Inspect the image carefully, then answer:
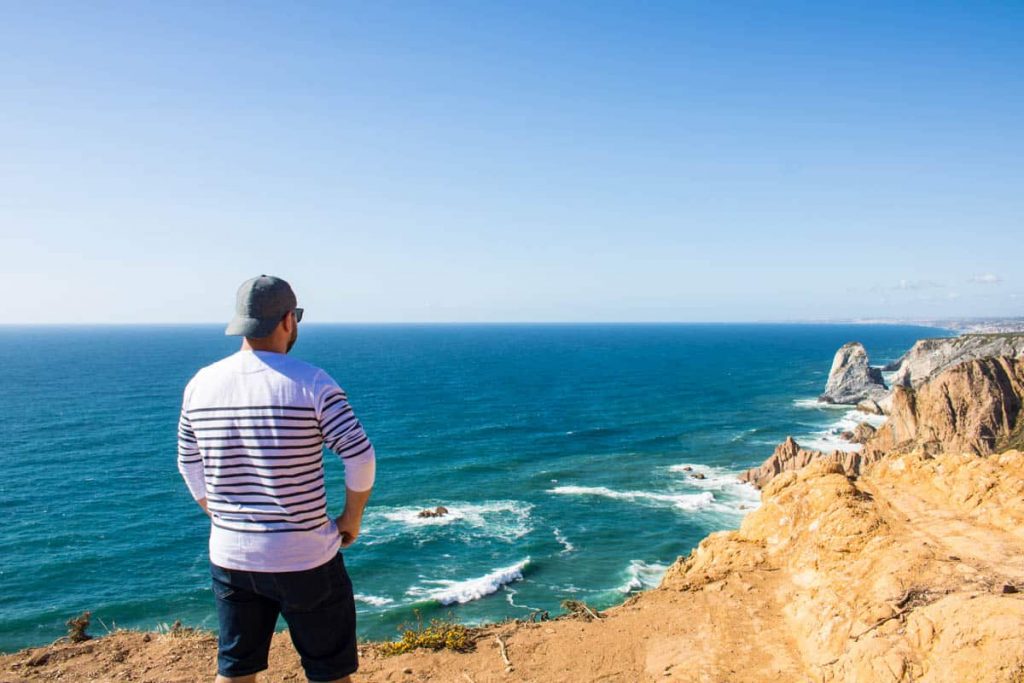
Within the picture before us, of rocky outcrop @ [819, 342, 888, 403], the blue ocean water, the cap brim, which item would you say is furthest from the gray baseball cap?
rocky outcrop @ [819, 342, 888, 403]

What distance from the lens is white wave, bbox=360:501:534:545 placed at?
110 ft

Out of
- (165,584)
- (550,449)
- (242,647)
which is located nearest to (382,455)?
(550,449)

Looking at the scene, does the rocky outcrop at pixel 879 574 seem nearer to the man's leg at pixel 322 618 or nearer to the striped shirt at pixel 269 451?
the man's leg at pixel 322 618

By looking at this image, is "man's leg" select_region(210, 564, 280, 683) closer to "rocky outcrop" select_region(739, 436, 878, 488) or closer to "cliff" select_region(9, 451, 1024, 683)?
"cliff" select_region(9, 451, 1024, 683)

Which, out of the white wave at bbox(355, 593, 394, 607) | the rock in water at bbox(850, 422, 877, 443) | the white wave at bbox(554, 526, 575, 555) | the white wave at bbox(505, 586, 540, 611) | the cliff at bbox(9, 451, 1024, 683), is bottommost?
the white wave at bbox(355, 593, 394, 607)

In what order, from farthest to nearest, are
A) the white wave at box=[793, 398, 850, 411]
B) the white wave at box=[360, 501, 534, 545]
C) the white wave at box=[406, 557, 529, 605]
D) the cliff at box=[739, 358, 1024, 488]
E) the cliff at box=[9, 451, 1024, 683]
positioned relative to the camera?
the white wave at box=[793, 398, 850, 411] < the cliff at box=[739, 358, 1024, 488] < the white wave at box=[360, 501, 534, 545] < the white wave at box=[406, 557, 529, 605] < the cliff at box=[9, 451, 1024, 683]

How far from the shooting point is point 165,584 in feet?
91.1

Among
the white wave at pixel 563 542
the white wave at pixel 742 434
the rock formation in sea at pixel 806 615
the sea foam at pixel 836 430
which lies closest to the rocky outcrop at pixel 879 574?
the rock formation in sea at pixel 806 615

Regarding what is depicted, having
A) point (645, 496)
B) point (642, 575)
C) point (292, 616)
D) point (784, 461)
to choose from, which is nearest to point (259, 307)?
point (292, 616)

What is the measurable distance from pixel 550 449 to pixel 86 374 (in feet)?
280

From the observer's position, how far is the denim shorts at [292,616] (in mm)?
3533

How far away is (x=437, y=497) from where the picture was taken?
39.3 metres

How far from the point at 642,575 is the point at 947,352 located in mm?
69602

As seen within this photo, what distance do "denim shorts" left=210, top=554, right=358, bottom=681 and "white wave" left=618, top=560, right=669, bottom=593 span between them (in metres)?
24.7
